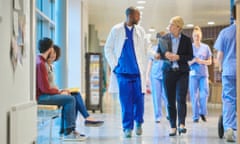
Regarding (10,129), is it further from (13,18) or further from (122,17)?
(122,17)

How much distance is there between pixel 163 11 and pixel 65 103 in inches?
349

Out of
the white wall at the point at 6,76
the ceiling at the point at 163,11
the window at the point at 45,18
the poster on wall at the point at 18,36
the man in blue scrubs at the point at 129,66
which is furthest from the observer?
the ceiling at the point at 163,11

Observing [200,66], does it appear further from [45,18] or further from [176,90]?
[45,18]

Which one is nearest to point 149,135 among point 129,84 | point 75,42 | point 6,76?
point 129,84

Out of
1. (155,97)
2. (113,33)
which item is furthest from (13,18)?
(155,97)

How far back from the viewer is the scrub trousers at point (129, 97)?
5152 mm

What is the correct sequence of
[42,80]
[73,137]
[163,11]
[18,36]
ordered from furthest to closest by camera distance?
[163,11] < [73,137] < [42,80] < [18,36]

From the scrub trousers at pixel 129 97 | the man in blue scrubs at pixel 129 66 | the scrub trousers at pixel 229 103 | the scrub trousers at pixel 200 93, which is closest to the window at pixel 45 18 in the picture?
the man in blue scrubs at pixel 129 66

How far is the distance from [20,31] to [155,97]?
4258 mm

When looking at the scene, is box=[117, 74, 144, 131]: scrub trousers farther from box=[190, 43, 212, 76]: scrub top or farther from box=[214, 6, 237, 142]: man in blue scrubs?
box=[190, 43, 212, 76]: scrub top

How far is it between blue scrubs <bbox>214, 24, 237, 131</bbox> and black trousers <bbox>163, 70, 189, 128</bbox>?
1.89 feet

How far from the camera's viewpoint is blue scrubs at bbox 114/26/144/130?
16.9 ft

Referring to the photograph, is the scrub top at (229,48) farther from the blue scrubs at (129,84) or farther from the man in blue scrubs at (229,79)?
the blue scrubs at (129,84)

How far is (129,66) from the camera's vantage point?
5.17 metres
